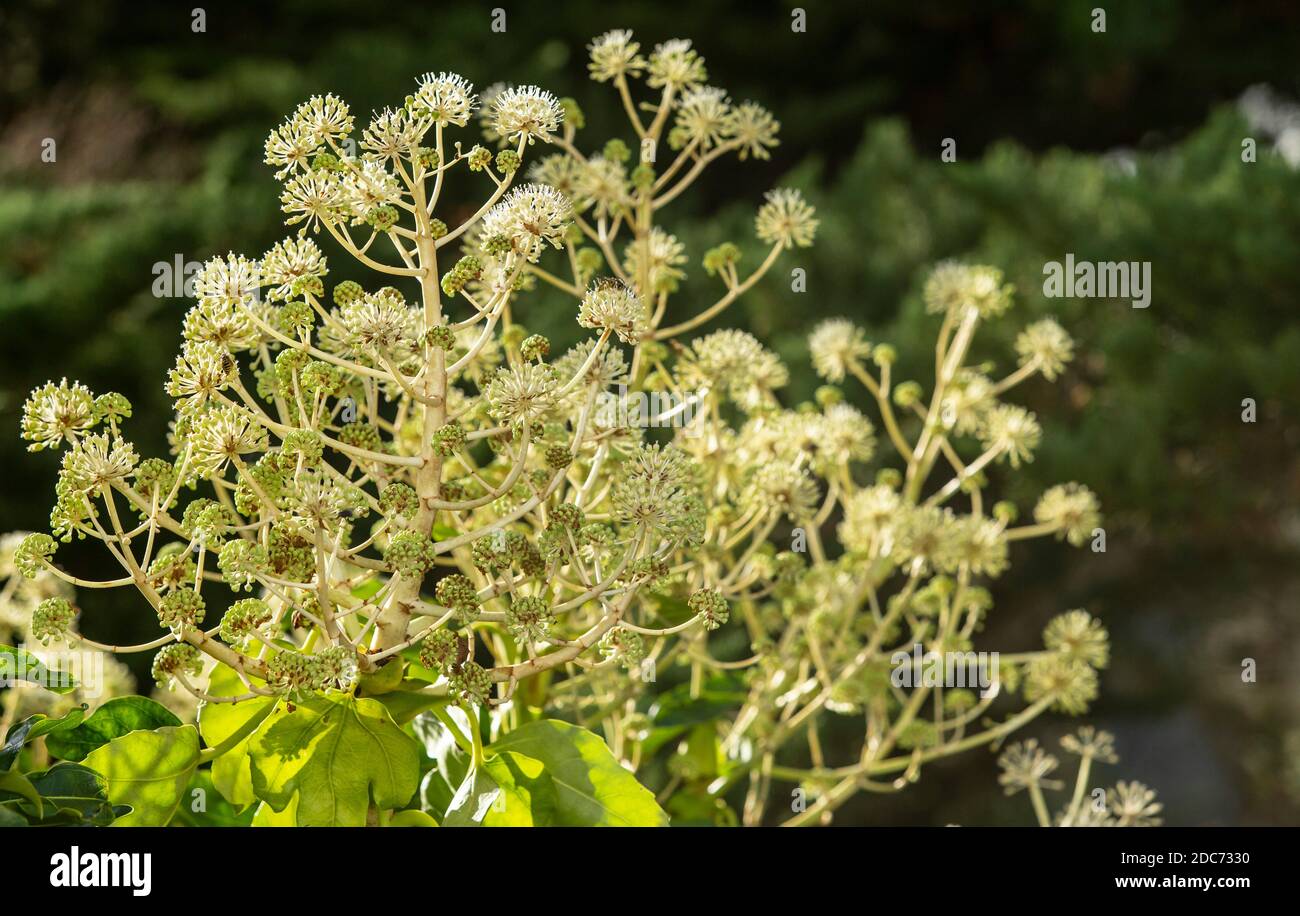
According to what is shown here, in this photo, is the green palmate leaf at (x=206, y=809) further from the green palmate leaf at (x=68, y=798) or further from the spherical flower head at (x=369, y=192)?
the spherical flower head at (x=369, y=192)

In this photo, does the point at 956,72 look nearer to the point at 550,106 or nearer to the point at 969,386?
the point at 969,386

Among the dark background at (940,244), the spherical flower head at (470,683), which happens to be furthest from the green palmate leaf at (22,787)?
the dark background at (940,244)

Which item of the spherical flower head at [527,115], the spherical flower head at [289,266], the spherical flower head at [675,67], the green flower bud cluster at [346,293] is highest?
the spherical flower head at [675,67]

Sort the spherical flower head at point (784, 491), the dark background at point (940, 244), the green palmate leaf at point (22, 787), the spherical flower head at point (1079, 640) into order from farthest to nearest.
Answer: the dark background at point (940, 244) < the spherical flower head at point (1079, 640) < the spherical flower head at point (784, 491) < the green palmate leaf at point (22, 787)

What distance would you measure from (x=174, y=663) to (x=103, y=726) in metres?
0.06

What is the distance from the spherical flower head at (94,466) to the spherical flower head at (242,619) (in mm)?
44

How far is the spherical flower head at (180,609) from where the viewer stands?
31cm

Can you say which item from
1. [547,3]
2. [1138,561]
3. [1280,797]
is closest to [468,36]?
[547,3]

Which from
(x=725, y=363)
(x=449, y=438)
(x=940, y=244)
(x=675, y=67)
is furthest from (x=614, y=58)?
(x=940, y=244)

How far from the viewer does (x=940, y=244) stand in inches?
79.3

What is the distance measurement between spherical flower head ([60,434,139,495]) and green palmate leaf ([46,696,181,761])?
7 centimetres

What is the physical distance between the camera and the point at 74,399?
1.09 feet

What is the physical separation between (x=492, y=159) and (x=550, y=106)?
1.2 inches
